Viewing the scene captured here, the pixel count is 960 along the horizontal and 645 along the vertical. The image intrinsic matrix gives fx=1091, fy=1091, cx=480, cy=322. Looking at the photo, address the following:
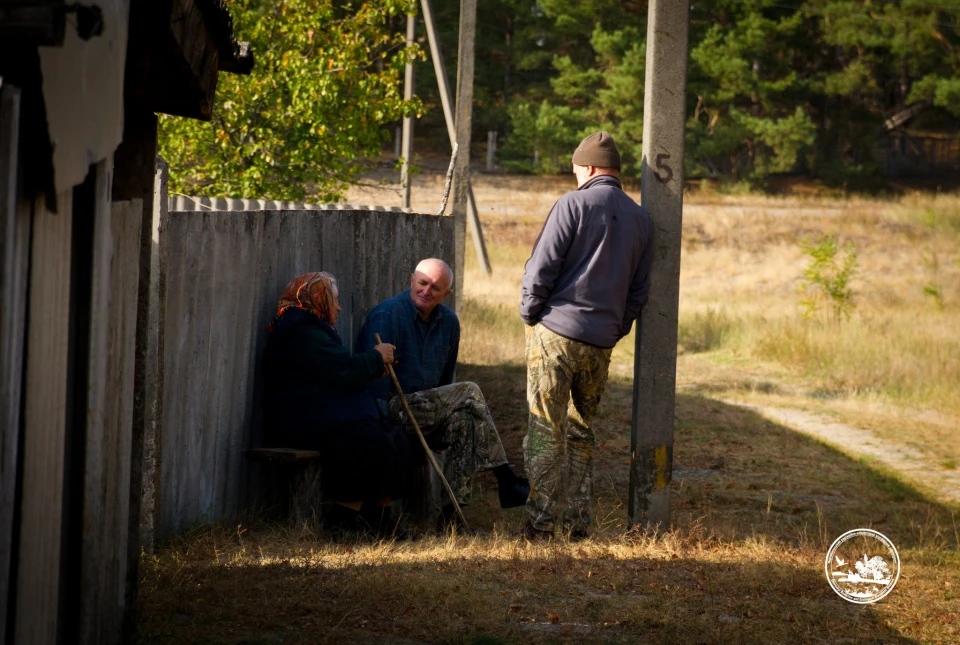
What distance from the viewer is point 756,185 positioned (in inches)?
1447

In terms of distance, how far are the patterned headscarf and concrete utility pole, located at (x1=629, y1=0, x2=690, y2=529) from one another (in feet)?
5.12

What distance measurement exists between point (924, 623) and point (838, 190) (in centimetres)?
3575

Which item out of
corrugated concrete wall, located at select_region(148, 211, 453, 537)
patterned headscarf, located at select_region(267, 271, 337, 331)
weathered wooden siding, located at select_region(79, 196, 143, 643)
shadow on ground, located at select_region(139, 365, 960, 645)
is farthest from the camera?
patterned headscarf, located at select_region(267, 271, 337, 331)

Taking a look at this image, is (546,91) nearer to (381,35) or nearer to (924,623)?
(381,35)

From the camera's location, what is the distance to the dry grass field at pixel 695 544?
400 centimetres

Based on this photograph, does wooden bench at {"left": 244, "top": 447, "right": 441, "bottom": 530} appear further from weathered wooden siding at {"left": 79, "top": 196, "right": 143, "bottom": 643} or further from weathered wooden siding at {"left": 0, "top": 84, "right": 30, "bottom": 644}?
weathered wooden siding at {"left": 0, "top": 84, "right": 30, "bottom": 644}

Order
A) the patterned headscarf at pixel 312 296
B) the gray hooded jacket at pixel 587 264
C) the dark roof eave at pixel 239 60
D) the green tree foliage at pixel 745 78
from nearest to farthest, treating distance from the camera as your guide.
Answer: the dark roof eave at pixel 239 60, the gray hooded jacket at pixel 587 264, the patterned headscarf at pixel 312 296, the green tree foliage at pixel 745 78

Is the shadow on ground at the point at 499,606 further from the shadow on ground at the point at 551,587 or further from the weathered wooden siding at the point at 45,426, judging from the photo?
the weathered wooden siding at the point at 45,426

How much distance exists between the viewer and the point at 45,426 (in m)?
2.69

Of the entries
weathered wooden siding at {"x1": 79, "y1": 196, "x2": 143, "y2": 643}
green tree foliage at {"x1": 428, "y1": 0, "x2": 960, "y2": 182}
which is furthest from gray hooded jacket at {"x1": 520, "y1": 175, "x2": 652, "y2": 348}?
green tree foliage at {"x1": 428, "y1": 0, "x2": 960, "y2": 182}

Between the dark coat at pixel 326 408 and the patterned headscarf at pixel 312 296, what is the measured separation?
0.07 m

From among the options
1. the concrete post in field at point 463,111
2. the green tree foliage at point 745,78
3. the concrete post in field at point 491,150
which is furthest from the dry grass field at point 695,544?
the concrete post in field at point 491,150

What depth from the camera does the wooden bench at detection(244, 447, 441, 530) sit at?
5.25 meters

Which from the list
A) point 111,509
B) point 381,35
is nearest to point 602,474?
point 111,509
